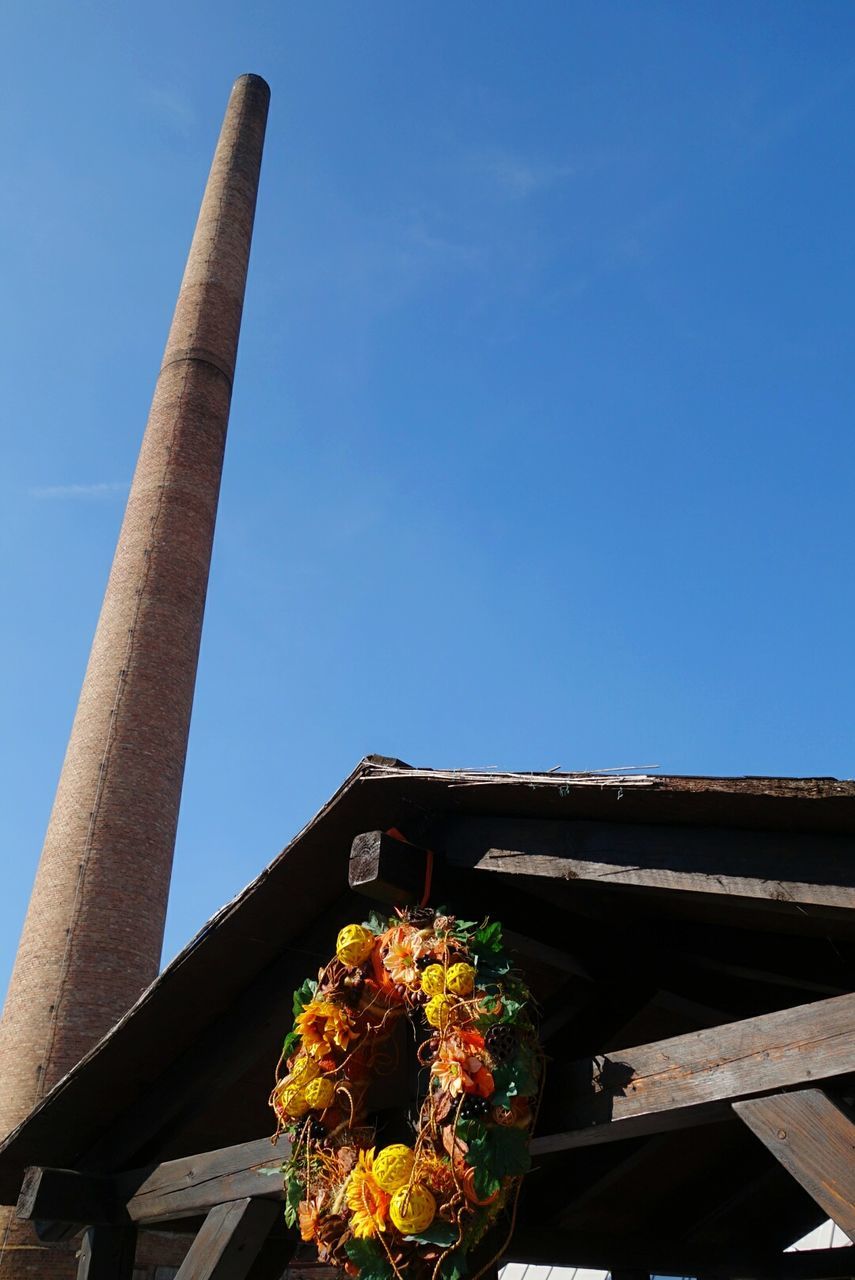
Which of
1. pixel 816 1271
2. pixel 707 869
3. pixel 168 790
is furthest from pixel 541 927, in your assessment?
pixel 168 790

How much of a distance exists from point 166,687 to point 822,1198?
13.3m

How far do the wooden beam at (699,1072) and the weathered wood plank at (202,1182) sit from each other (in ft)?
4.04

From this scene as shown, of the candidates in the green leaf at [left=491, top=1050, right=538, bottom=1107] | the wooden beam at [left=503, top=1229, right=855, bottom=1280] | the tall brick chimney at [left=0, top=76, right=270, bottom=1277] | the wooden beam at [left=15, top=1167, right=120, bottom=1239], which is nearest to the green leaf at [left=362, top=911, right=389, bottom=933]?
the green leaf at [left=491, top=1050, right=538, bottom=1107]

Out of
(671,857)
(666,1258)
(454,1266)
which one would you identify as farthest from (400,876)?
(666,1258)

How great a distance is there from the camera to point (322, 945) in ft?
15.4

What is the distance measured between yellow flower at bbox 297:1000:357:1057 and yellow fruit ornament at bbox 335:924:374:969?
0.16 metres

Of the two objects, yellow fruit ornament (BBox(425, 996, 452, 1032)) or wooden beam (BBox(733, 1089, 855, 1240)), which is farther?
yellow fruit ornament (BBox(425, 996, 452, 1032))

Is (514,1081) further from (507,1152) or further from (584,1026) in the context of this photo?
(584,1026)

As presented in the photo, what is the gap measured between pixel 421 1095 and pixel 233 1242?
116 cm

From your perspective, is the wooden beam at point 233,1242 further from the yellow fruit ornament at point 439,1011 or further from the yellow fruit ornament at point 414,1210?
the yellow fruit ornament at point 439,1011

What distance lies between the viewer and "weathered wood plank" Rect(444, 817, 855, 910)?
2.84 metres

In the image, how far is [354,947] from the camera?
392cm

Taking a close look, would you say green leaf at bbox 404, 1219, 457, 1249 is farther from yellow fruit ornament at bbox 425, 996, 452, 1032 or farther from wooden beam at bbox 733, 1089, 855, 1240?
wooden beam at bbox 733, 1089, 855, 1240

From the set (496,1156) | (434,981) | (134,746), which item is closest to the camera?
(496,1156)
